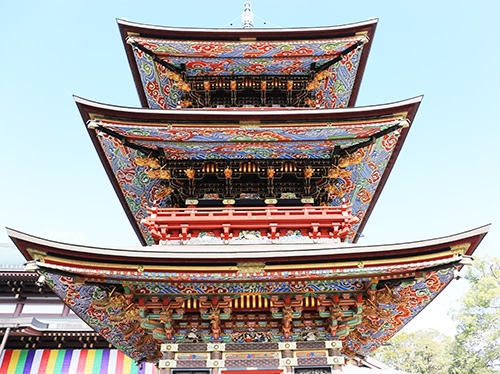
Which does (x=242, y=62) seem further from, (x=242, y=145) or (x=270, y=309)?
(x=270, y=309)

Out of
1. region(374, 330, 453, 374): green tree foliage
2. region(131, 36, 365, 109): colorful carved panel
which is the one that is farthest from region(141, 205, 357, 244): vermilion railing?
region(374, 330, 453, 374): green tree foliage

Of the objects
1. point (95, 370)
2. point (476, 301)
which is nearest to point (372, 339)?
point (95, 370)

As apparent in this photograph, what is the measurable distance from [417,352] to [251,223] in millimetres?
34454

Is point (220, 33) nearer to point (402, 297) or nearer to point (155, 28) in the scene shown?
point (155, 28)

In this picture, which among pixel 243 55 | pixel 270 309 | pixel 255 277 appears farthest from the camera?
pixel 243 55

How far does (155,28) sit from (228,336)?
356 inches

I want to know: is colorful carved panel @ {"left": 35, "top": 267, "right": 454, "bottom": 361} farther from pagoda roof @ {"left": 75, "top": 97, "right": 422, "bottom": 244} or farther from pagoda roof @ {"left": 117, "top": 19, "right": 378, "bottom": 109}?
pagoda roof @ {"left": 117, "top": 19, "right": 378, "bottom": 109}

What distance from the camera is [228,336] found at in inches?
331

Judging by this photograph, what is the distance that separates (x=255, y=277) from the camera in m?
7.58

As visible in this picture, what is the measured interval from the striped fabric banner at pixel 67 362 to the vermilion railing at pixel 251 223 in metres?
9.69

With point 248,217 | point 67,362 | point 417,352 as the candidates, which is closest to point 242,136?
point 248,217

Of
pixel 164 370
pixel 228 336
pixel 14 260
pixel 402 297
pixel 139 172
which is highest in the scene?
pixel 14 260

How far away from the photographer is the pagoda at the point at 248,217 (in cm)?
753

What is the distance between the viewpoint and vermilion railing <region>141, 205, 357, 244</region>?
9.53m
